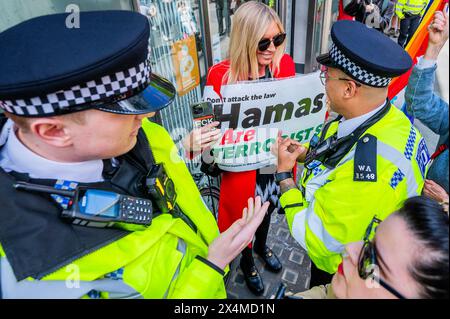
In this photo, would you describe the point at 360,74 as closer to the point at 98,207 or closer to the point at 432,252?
the point at 432,252

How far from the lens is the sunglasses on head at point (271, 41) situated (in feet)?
7.86

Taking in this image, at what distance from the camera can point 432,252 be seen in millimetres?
777

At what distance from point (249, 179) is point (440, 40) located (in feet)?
5.49

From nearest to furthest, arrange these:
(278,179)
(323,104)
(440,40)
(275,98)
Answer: (440,40) → (278,179) → (275,98) → (323,104)

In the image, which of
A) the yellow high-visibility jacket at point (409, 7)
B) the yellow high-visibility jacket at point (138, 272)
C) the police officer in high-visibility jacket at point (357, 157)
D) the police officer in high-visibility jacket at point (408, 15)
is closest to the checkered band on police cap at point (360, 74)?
the police officer in high-visibility jacket at point (357, 157)

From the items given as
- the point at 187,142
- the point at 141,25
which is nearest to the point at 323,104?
the point at 187,142

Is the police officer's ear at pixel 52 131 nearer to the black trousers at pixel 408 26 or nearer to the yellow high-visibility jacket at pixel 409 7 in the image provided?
the yellow high-visibility jacket at pixel 409 7

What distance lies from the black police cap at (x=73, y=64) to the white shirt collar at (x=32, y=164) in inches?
7.6

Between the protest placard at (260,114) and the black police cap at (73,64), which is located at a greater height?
the black police cap at (73,64)

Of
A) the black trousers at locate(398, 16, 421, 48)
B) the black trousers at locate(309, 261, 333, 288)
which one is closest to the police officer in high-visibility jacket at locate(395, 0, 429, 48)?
the black trousers at locate(398, 16, 421, 48)

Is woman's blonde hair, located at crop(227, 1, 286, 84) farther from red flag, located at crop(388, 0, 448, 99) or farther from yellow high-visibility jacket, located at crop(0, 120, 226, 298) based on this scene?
yellow high-visibility jacket, located at crop(0, 120, 226, 298)

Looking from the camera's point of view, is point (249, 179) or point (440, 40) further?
point (249, 179)

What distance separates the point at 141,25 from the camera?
3.66 feet
